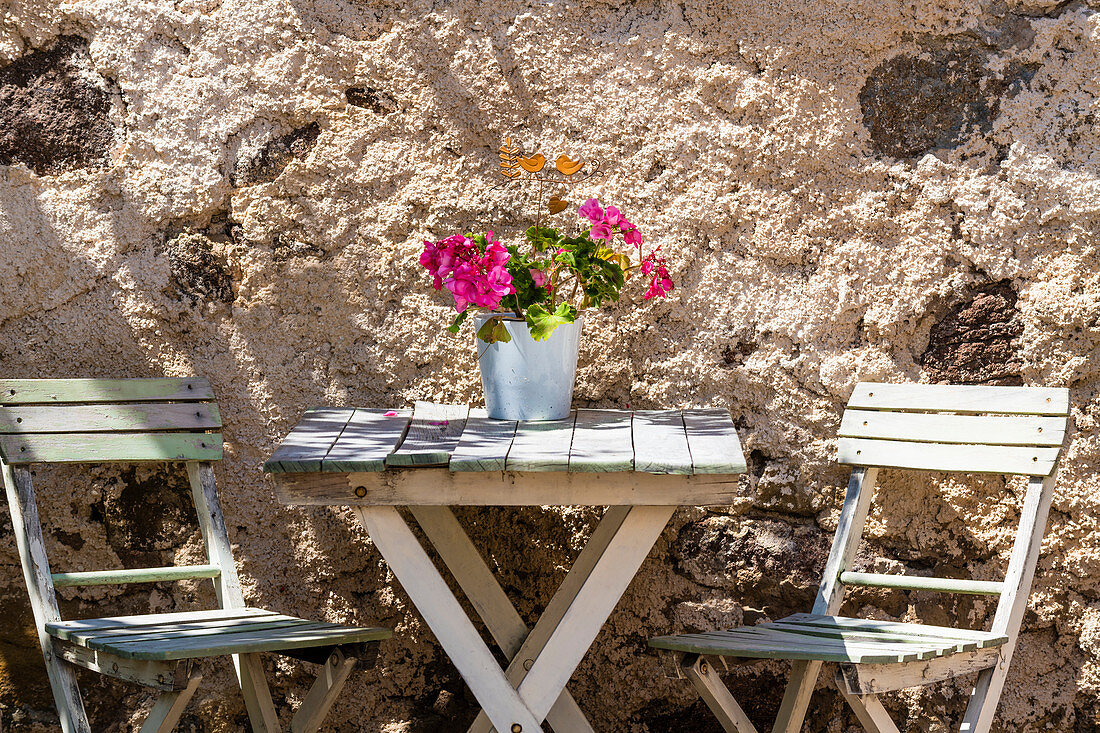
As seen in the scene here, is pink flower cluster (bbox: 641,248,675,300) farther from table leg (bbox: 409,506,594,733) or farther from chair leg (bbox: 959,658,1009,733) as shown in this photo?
chair leg (bbox: 959,658,1009,733)

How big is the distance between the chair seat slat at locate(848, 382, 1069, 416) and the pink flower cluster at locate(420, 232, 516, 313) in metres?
0.92

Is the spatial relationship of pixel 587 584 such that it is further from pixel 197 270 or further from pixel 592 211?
pixel 197 270

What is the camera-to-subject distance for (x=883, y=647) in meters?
1.83

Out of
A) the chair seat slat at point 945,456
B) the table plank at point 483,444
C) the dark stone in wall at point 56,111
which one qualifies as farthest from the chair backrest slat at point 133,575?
the chair seat slat at point 945,456

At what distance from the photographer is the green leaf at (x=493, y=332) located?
2082 mm

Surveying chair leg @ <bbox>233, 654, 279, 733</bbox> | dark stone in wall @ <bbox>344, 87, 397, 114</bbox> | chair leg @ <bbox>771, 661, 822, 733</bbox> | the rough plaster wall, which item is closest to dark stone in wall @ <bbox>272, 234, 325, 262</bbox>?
the rough plaster wall

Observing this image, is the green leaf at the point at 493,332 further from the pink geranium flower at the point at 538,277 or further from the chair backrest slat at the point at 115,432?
the chair backrest slat at the point at 115,432

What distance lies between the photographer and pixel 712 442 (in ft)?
A: 6.48

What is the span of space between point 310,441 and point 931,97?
172cm

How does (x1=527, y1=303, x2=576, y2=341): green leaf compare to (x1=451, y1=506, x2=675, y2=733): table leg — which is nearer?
(x1=451, y1=506, x2=675, y2=733): table leg

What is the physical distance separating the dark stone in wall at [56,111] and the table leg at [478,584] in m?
1.31

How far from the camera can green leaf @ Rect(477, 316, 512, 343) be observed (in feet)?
6.83

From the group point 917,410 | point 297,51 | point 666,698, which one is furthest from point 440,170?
point 666,698

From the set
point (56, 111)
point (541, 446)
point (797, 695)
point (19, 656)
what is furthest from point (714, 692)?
point (56, 111)
